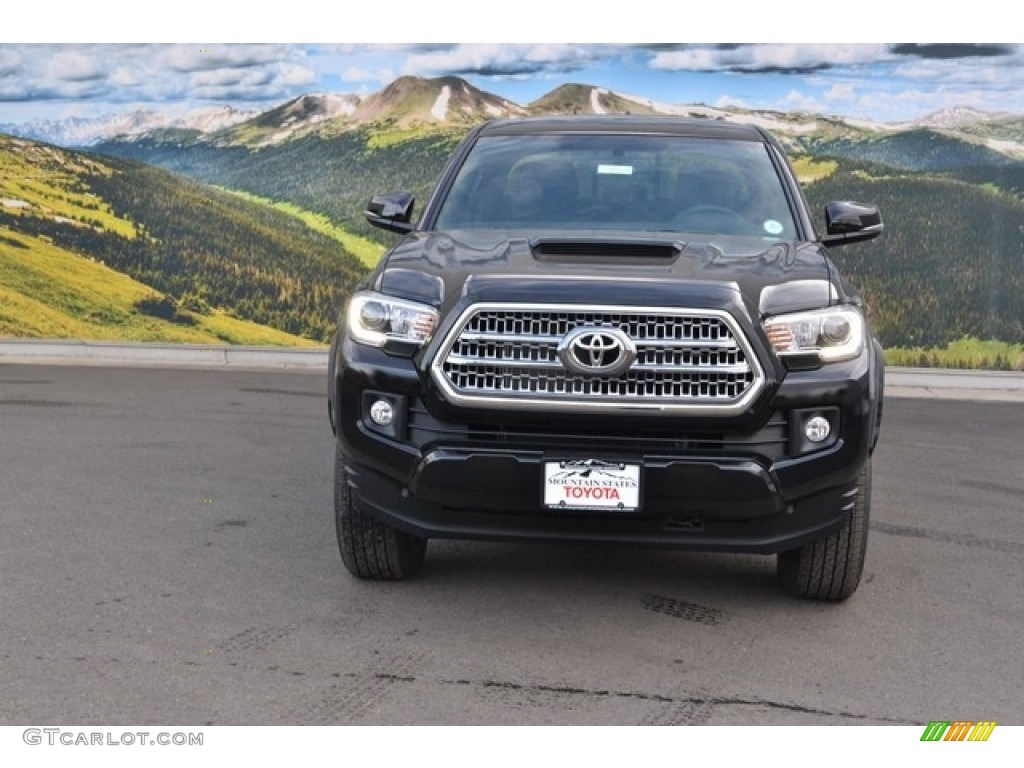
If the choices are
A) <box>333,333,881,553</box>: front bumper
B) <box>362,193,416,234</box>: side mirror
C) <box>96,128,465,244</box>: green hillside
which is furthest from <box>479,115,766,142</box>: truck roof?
<box>96,128,465,244</box>: green hillside

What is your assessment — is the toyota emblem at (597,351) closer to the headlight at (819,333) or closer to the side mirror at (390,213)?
the headlight at (819,333)

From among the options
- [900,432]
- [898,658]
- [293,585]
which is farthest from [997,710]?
[900,432]

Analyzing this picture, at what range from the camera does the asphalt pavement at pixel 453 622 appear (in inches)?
186

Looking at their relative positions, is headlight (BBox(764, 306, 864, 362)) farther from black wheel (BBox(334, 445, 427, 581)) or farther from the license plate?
black wheel (BBox(334, 445, 427, 581))

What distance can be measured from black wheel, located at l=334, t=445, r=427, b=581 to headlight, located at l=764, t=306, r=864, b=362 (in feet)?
5.40

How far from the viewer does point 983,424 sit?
12383mm

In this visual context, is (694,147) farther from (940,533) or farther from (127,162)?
(127,162)

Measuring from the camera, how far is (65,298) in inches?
642

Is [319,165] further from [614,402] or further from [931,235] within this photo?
[614,402]

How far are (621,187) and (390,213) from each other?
1.08 m
